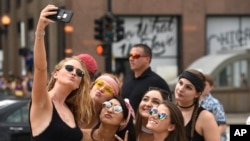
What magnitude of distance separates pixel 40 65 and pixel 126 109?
3.12ft

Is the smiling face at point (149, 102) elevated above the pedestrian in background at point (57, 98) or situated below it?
below

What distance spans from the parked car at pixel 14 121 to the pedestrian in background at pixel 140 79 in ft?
13.2

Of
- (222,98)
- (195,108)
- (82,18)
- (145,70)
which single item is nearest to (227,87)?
(222,98)

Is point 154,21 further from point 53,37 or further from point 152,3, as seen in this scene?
point 53,37


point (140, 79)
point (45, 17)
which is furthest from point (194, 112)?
point (140, 79)

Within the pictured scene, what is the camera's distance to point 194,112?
4930 millimetres

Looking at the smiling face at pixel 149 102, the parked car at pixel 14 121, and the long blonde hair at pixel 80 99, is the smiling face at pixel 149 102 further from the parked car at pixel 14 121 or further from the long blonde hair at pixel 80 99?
the parked car at pixel 14 121

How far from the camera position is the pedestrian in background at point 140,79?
650 cm

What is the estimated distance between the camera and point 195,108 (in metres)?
4.98

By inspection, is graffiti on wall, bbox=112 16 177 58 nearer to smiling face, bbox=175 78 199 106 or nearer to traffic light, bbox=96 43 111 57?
traffic light, bbox=96 43 111 57

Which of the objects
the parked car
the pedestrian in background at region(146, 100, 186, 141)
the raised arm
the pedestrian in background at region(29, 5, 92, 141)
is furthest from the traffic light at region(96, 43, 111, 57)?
the raised arm

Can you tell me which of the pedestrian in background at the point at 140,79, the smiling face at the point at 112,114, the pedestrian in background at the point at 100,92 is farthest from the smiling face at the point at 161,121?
the pedestrian in background at the point at 140,79

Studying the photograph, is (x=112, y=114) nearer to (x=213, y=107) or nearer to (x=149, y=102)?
(x=149, y=102)

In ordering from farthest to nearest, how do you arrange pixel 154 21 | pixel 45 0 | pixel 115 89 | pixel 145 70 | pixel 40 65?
pixel 154 21, pixel 145 70, pixel 115 89, pixel 45 0, pixel 40 65
